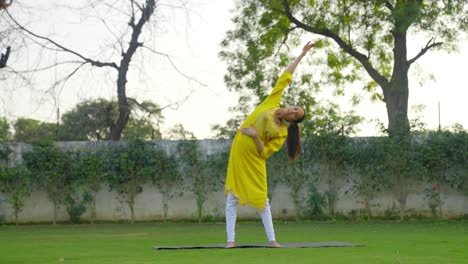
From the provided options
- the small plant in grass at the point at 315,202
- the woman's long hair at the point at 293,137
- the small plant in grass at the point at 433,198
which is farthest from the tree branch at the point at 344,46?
the woman's long hair at the point at 293,137

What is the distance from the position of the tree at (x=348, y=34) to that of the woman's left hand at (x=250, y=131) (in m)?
9.67

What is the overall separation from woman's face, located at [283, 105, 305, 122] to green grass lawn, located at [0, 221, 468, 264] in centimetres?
141

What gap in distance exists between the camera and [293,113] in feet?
29.7

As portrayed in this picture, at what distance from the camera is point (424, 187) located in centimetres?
1697

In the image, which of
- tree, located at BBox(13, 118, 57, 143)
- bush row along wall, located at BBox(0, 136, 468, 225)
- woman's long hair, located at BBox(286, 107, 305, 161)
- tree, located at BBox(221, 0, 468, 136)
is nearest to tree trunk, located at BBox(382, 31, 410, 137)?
tree, located at BBox(221, 0, 468, 136)

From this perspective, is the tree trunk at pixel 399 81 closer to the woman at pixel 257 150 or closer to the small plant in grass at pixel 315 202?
the small plant in grass at pixel 315 202

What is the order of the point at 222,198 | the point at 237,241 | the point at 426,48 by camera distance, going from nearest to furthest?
the point at 237,241 < the point at 222,198 < the point at 426,48

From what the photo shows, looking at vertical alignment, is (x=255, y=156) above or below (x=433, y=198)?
above

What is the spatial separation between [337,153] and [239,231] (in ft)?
12.8

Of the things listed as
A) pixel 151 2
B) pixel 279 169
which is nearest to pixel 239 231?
pixel 279 169

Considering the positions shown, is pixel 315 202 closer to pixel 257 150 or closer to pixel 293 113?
pixel 257 150

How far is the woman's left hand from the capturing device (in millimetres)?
9109

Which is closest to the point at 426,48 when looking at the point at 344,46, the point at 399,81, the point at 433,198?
the point at 399,81

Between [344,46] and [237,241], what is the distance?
10011 mm
